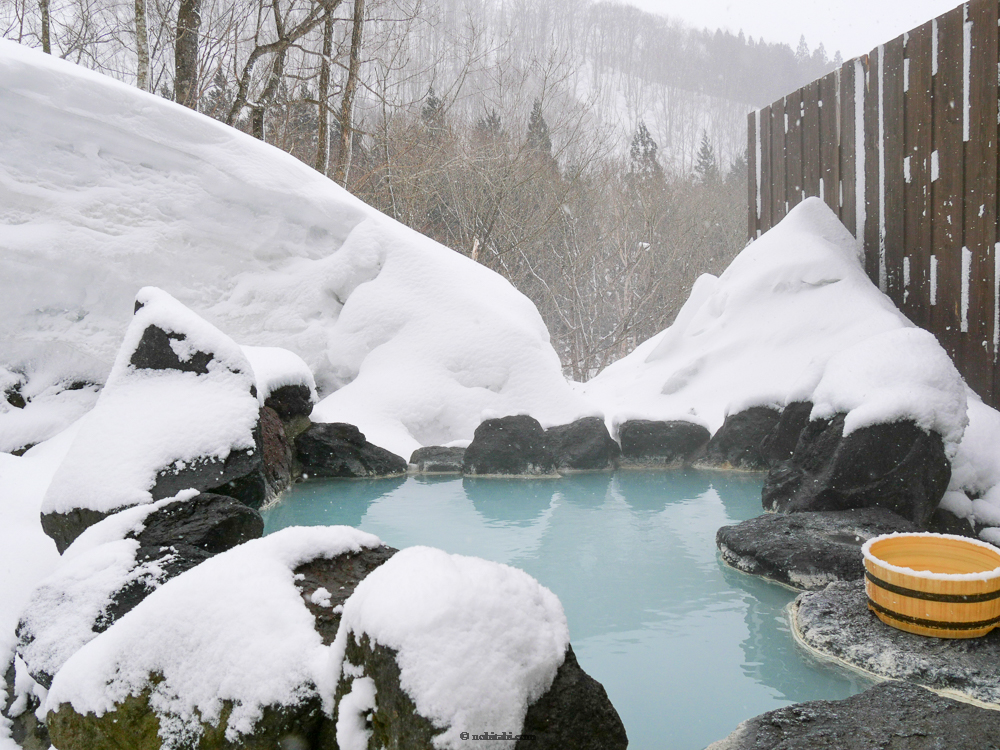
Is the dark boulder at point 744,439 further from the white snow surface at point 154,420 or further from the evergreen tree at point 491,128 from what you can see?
the evergreen tree at point 491,128

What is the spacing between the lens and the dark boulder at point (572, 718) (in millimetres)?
1429

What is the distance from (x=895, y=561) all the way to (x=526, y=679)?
2.32 m

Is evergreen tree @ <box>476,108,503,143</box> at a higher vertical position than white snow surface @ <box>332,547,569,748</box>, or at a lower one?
higher

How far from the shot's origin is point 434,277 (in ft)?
25.8

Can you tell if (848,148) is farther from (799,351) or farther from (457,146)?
(457,146)

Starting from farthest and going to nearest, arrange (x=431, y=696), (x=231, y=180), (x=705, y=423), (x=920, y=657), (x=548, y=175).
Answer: (x=548, y=175), (x=231, y=180), (x=705, y=423), (x=920, y=657), (x=431, y=696)

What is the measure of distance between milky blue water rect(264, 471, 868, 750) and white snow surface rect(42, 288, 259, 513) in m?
1.13

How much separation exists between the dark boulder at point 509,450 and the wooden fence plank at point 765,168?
4.14 metres

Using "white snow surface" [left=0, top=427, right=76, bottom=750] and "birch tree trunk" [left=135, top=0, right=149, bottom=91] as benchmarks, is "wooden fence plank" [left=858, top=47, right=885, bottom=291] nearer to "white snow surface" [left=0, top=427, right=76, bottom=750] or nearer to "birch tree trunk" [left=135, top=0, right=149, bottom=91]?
"white snow surface" [left=0, top=427, right=76, bottom=750]

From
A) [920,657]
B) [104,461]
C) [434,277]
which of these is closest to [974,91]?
[920,657]

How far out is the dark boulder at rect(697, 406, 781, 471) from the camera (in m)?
5.91

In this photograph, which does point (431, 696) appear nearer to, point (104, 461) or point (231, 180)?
point (104, 461)

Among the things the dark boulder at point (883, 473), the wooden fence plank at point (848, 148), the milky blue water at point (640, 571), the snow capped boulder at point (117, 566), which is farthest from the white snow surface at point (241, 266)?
the snow capped boulder at point (117, 566)

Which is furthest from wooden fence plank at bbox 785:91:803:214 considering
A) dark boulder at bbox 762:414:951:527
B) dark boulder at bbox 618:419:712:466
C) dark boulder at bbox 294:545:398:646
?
dark boulder at bbox 294:545:398:646
